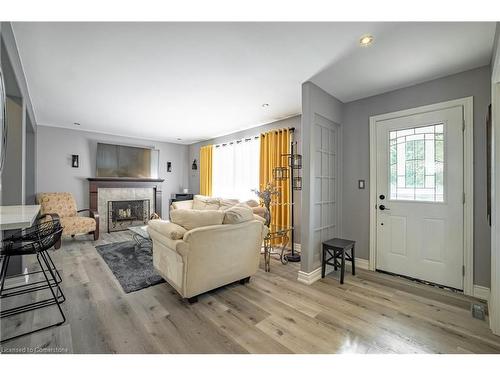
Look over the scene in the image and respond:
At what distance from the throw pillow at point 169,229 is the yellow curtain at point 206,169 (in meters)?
3.57

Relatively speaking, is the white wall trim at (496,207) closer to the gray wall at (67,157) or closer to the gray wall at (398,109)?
the gray wall at (398,109)

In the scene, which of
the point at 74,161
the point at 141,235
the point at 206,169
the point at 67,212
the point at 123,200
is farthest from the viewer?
the point at 206,169

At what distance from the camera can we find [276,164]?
14.2ft

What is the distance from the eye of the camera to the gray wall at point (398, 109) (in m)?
2.30

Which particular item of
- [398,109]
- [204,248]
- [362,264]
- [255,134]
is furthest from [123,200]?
[398,109]

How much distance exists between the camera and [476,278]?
2334mm

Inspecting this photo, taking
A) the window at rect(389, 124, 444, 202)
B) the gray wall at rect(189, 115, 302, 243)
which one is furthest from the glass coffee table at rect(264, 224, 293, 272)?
the window at rect(389, 124, 444, 202)

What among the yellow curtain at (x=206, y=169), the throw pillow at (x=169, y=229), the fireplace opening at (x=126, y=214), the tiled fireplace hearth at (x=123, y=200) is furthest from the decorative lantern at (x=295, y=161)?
the fireplace opening at (x=126, y=214)

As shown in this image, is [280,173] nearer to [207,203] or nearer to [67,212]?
[207,203]

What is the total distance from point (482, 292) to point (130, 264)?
4256mm

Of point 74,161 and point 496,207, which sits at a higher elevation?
point 74,161

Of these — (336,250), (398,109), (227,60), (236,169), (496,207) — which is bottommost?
(336,250)

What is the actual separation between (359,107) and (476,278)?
2438mm
